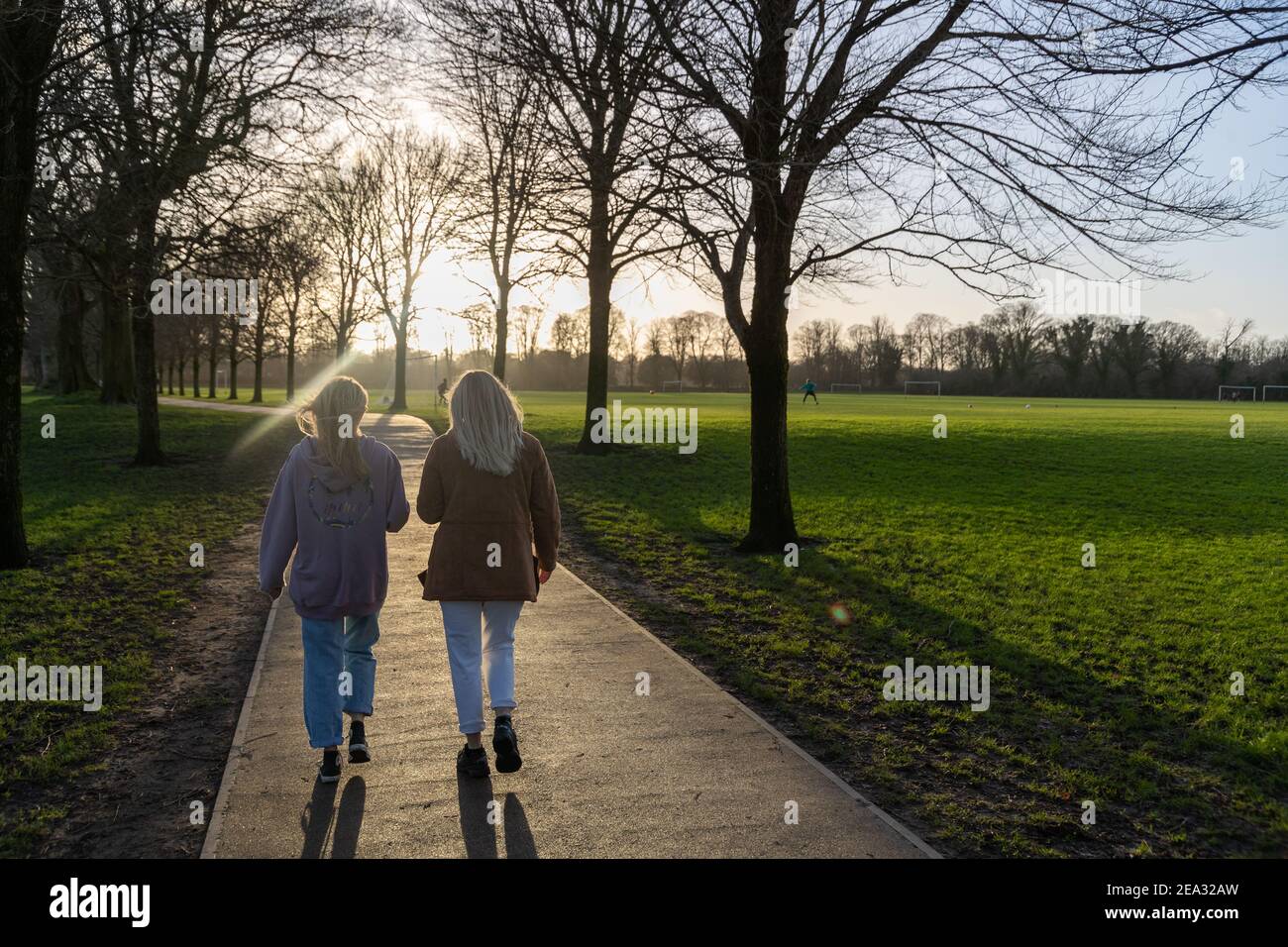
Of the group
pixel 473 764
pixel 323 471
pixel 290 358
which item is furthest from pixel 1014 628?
pixel 290 358

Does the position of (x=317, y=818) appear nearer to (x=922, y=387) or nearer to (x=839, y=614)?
(x=839, y=614)

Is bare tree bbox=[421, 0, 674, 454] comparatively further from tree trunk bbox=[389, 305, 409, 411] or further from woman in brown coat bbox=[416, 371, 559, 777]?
tree trunk bbox=[389, 305, 409, 411]

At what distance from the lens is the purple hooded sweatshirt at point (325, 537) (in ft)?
14.2

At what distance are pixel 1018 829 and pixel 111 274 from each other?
14625 millimetres

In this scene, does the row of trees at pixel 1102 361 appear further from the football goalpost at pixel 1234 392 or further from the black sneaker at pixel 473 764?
the black sneaker at pixel 473 764

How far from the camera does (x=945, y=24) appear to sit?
880 centimetres

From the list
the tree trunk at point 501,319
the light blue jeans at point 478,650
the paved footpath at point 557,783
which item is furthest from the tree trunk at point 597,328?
the light blue jeans at point 478,650

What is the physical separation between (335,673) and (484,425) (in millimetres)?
1447

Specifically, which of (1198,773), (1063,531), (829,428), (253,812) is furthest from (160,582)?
(829,428)

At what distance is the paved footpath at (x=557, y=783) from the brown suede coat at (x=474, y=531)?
0.91 metres

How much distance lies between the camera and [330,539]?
4371 mm

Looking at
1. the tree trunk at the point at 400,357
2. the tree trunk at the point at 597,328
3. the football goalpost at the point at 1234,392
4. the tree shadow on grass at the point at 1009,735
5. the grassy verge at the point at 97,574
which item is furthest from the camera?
the football goalpost at the point at 1234,392
